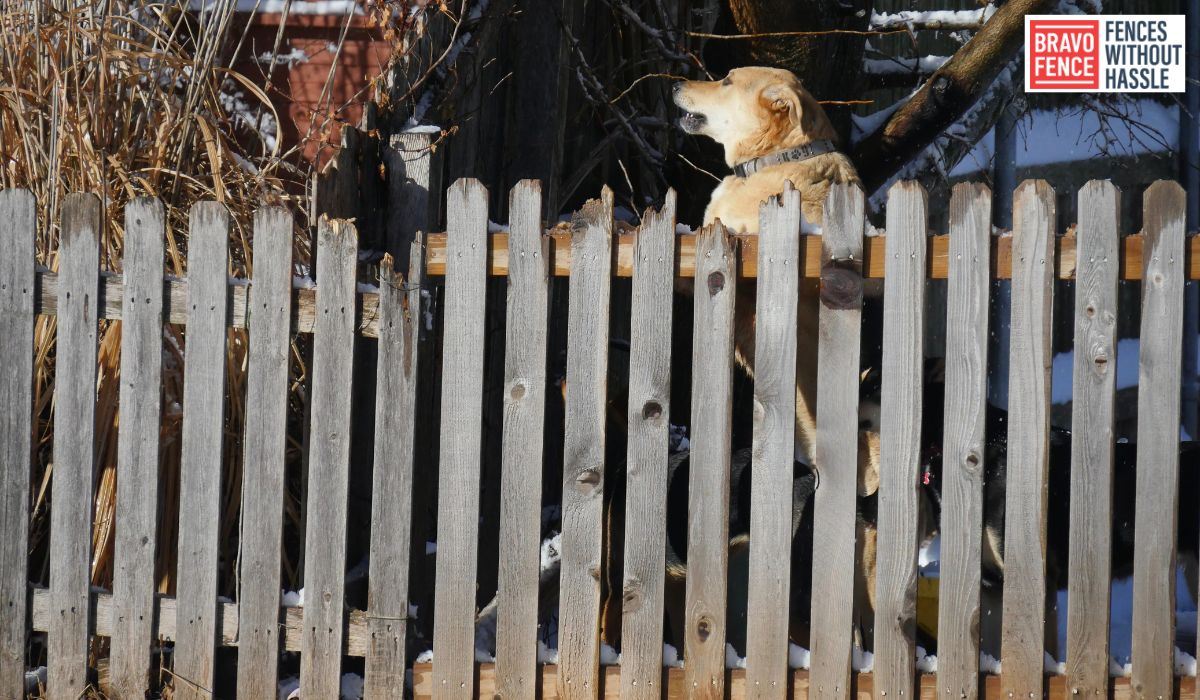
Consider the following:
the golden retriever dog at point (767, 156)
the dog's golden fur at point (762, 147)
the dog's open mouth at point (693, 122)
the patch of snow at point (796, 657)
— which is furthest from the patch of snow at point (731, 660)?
the dog's open mouth at point (693, 122)

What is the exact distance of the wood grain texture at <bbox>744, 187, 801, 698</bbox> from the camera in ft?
9.67

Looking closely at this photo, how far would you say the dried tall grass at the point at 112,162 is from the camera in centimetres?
362

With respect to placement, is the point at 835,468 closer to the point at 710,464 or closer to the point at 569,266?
the point at 710,464

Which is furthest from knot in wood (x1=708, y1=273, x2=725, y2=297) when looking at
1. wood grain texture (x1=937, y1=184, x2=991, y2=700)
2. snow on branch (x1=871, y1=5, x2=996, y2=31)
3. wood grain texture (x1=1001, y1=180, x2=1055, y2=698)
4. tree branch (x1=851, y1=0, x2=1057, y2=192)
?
snow on branch (x1=871, y1=5, x2=996, y2=31)

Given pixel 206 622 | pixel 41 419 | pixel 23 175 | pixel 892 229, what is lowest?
pixel 206 622

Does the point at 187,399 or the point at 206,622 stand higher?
the point at 187,399

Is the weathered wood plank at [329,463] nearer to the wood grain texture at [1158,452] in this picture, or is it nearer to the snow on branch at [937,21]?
the wood grain texture at [1158,452]

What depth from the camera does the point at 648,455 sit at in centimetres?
301

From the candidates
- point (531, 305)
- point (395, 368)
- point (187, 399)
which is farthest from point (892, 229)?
point (187, 399)

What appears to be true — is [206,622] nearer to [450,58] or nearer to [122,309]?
[122,309]

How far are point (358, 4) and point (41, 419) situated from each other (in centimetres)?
214

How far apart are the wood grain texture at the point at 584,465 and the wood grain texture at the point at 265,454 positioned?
0.78 metres

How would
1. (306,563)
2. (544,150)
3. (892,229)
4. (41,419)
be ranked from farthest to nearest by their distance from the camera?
(544,150), (41,419), (306,563), (892,229)

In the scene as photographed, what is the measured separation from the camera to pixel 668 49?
5559 mm
